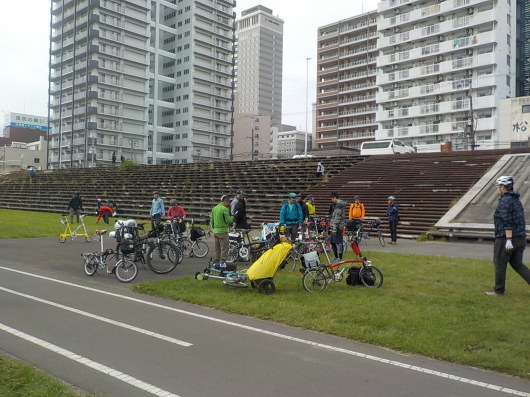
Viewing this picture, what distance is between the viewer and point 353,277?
8.45 meters

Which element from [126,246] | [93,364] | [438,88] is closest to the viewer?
[93,364]

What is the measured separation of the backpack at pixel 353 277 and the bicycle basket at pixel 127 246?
4.67 meters

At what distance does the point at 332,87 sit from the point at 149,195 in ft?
197

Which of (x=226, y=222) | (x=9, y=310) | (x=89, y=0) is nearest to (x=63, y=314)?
(x=9, y=310)

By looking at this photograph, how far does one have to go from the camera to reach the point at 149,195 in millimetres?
31578

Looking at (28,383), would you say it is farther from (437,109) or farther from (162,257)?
(437,109)

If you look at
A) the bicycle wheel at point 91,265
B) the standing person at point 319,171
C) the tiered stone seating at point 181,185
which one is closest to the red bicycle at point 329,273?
the bicycle wheel at point 91,265

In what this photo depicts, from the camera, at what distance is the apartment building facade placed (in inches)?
3039

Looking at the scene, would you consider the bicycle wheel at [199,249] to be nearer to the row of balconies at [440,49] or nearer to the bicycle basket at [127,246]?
the bicycle basket at [127,246]

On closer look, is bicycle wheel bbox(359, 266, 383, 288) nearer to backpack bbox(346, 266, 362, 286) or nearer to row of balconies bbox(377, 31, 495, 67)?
backpack bbox(346, 266, 362, 286)

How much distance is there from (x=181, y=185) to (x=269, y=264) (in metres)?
25.5

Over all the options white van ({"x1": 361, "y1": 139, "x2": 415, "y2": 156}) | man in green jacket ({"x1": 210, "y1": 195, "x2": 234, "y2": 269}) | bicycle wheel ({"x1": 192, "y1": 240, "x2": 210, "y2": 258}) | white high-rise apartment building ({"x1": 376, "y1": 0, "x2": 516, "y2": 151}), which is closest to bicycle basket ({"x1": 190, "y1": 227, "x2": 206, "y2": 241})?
bicycle wheel ({"x1": 192, "y1": 240, "x2": 210, "y2": 258})

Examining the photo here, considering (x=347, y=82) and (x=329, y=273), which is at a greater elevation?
(x=347, y=82)

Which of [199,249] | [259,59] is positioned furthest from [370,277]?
[259,59]
